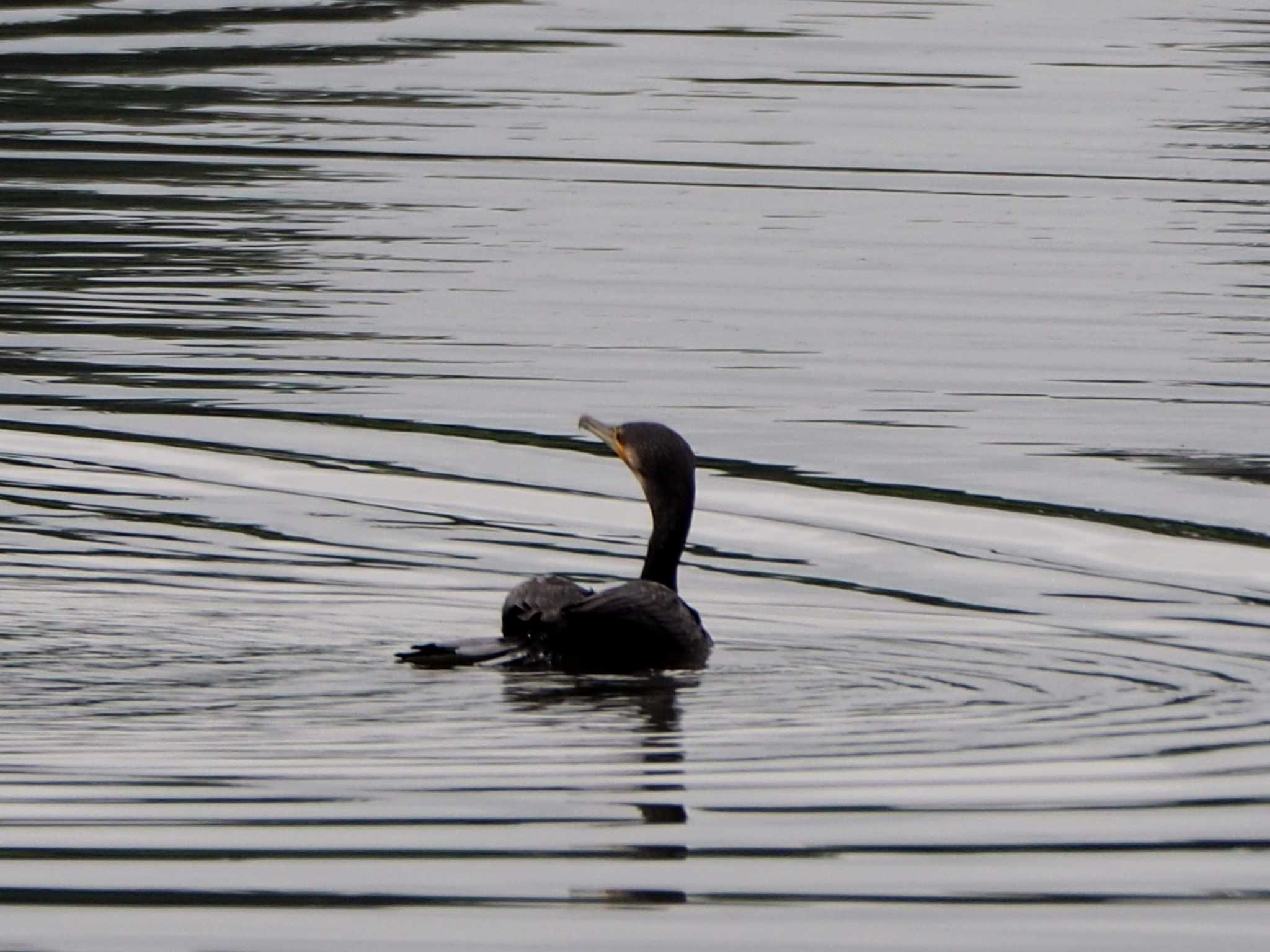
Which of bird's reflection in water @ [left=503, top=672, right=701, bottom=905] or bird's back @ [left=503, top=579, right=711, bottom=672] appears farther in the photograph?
bird's back @ [left=503, top=579, right=711, bottom=672]

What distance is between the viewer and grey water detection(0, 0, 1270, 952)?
20.1ft

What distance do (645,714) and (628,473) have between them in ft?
12.6

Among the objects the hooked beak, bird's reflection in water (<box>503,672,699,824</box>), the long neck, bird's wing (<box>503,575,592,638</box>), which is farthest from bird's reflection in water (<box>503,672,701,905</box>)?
the hooked beak

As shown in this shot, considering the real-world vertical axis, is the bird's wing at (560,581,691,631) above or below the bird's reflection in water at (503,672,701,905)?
above

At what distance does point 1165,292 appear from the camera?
15102mm

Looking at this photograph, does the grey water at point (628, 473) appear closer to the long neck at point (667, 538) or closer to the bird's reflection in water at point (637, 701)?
the bird's reflection in water at point (637, 701)

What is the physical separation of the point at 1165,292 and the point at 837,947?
10.0 meters

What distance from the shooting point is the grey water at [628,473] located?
614 cm

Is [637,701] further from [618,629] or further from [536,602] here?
[536,602]

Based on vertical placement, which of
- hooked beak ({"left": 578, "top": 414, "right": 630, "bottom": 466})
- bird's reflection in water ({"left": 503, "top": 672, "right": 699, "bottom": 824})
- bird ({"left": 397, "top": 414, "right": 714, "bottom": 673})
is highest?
hooked beak ({"left": 578, "top": 414, "right": 630, "bottom": 466})

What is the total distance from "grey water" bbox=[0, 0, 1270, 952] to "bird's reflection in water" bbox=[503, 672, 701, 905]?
0.09 feet

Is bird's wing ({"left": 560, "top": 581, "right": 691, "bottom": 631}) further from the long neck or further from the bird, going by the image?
the long neck

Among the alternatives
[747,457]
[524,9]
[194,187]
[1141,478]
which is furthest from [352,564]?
[524,9]

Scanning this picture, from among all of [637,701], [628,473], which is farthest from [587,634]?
[628,473]
